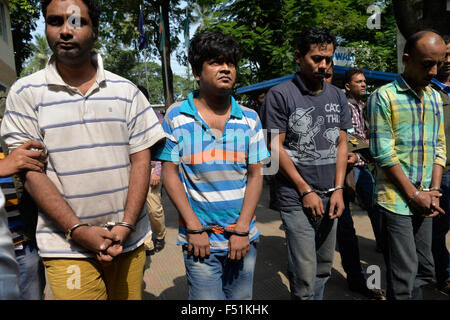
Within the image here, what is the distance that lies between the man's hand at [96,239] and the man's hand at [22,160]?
1.16ft

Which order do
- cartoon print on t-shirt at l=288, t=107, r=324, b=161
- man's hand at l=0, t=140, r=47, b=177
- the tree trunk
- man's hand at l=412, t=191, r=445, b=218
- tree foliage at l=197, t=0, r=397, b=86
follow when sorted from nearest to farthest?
man's hand at l=0, t=140, r=47, b=177
man's hand at l=412, t=191, r=445, b=218
cartoon print on t-shirt at l=288, t=107, r=324, b=161
tree foliage at l=197, t=0, r=397, b=86
the tree trunk

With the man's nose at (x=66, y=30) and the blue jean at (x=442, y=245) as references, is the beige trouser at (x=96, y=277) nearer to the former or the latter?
the man's nose at (x=66, y=30)

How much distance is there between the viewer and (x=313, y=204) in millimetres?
2266

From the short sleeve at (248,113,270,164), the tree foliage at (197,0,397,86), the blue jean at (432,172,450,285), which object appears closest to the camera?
the short sleeve at (248,113,270,164)

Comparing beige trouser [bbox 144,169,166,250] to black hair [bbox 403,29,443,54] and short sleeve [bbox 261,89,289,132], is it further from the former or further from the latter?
black hair [bbox 403,29,443,54]

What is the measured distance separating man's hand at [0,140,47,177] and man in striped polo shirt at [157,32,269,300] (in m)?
0.63

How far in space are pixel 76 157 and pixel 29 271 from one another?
31.4 inches

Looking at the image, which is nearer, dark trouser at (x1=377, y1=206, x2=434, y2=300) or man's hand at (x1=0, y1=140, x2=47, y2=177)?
man's hand at (x1=0, y1=140, x2=47, y2=177)

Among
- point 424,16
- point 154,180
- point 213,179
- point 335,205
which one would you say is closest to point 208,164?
point 213,179

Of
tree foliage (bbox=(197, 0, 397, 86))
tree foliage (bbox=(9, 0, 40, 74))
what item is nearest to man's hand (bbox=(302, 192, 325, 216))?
tree foliage (bbox=(197, 0, 397, 86))

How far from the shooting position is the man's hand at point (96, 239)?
158 centimetres

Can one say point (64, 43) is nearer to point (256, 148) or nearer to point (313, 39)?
point (256, 148)

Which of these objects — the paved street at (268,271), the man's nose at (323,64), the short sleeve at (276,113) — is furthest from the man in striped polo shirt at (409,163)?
the paved street at (268,271)

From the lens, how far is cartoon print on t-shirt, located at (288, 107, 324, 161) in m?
2.38
